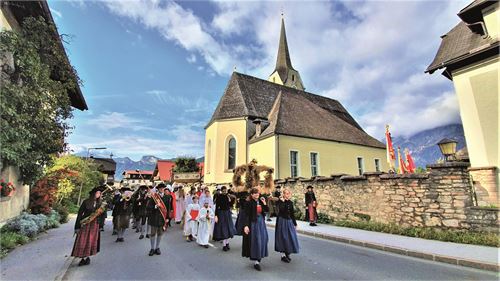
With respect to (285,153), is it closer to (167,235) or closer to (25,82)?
(167,235)

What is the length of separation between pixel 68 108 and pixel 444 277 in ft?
44.0

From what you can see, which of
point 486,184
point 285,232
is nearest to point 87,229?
point 285,232

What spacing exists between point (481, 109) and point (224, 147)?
62.9ft

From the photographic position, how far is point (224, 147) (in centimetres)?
2591

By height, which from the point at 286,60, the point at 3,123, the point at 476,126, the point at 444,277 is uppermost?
the point at 286,60

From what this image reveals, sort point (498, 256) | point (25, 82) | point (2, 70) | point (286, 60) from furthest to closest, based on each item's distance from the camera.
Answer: point (286, 60) → point (25, 82) → point (2, 70) → point (498, 256)

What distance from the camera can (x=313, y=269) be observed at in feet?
19.8

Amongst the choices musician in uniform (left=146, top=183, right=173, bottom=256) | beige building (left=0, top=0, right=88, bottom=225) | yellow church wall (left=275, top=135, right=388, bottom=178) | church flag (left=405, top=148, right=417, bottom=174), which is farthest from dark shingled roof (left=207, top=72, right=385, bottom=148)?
beige building (left=0, top=0, right=88, bottom=225)

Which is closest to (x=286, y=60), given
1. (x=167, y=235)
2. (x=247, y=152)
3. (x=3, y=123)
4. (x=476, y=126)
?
(x=247, y=152)

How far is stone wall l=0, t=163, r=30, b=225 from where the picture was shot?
27.5 ft

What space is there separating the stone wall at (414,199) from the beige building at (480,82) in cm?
156

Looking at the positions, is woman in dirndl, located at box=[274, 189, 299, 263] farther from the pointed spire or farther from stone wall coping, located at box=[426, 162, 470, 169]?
the pointed spire

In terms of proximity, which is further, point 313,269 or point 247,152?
point 247,152

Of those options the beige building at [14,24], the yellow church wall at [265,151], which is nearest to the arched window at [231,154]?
the yellow church wall at [265,151]
